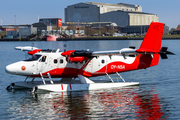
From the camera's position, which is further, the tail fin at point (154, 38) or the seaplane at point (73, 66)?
the tail fin at point (154, 38)

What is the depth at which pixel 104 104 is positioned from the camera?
2172 centimetres

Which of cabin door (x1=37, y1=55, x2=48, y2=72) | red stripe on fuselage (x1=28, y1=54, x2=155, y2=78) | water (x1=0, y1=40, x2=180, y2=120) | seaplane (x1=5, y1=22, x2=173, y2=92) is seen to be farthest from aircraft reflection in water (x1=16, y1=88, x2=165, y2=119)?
cabin door (x1=37, y1=55, x2=48, y2=72)

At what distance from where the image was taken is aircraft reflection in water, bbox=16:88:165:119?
19047mm

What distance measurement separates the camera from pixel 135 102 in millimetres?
22188

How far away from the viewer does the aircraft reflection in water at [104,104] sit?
19.0 metres

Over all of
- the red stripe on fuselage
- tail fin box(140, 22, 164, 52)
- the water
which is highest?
tail fin box(140, 22, 164, 52)

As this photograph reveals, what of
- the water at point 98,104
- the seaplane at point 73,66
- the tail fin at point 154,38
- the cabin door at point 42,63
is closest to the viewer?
the water at point 98,104

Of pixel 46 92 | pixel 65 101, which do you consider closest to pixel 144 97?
pixel 65 101

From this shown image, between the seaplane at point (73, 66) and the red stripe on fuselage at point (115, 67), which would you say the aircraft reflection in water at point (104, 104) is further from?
the red stripe on fuselage at point (115, 67)

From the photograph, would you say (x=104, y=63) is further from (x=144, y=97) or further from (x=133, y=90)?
(x=144, y=97)

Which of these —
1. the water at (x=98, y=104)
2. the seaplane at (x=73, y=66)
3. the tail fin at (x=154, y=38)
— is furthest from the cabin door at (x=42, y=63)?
the tail fin at (x=154, y=38)

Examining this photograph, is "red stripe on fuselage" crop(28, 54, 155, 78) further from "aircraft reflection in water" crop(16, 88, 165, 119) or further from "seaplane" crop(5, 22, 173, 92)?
"aircraft reflection in water" crop(16, 88, 165, 119)

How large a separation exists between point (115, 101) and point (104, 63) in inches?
215

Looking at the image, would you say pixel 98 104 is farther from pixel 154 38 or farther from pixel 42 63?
pixel 154 38
